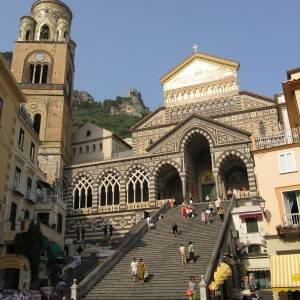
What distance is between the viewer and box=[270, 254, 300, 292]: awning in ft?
46.1

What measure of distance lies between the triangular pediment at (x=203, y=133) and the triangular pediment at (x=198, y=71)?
333 inches

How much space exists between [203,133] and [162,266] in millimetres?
17093

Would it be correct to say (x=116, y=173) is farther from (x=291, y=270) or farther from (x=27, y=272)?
(x=291, y=270)

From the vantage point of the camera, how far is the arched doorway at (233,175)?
105ft

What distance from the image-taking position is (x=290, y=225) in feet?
54.0

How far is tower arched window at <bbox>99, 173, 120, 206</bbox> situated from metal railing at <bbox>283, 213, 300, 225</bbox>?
1940cm

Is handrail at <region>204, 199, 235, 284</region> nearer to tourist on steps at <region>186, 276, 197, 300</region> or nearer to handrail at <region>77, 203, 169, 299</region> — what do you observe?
tourist on steps at <region>186, 276, 197, 300</region>

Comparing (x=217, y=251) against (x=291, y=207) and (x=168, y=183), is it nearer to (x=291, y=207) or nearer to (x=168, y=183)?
(x=291, y=207)

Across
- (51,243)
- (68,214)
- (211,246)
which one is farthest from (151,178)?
(211,246)

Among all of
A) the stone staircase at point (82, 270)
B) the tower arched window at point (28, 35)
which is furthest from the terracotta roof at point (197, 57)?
the stone staircase at point (82, 270)

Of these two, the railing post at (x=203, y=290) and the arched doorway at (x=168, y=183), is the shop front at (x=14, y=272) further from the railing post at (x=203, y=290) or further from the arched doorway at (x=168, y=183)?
the arched doorway at (x=168, y=183)

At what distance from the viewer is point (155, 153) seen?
110 feet

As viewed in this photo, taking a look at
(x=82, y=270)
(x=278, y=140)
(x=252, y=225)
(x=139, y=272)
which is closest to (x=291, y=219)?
(x=278, y=140)

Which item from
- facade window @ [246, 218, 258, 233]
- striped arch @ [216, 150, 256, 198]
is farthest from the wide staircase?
striped arch @ [216, 150, 256, 198]
